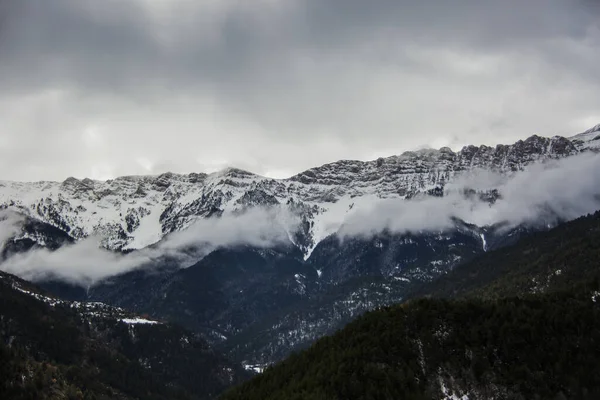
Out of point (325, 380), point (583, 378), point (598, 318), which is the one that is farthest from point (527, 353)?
point (325, 380)

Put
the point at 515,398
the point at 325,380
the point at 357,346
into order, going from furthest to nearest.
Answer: the point at 357,346
the point at 325,380
the point at 515,398

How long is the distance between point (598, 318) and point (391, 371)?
65.3m

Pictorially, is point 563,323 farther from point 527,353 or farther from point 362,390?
point 362,390

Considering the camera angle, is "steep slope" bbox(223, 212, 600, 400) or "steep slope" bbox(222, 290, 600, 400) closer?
"steep slope" bbox(222, 290, 600, 400)

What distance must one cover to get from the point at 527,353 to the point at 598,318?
88.8 feet

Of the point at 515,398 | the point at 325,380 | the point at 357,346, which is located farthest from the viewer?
the point at 357,346

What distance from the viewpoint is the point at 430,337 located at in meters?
187

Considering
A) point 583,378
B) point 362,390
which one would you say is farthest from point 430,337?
point 583,378

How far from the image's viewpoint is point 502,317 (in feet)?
654

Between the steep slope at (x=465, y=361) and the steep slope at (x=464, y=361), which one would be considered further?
the steep slope at (x=465, y=361)

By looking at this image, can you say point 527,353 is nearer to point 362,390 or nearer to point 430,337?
point 430,337

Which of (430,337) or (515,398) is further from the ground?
(430,337)

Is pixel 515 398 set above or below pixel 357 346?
below

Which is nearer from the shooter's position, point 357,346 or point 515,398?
point 515,398
